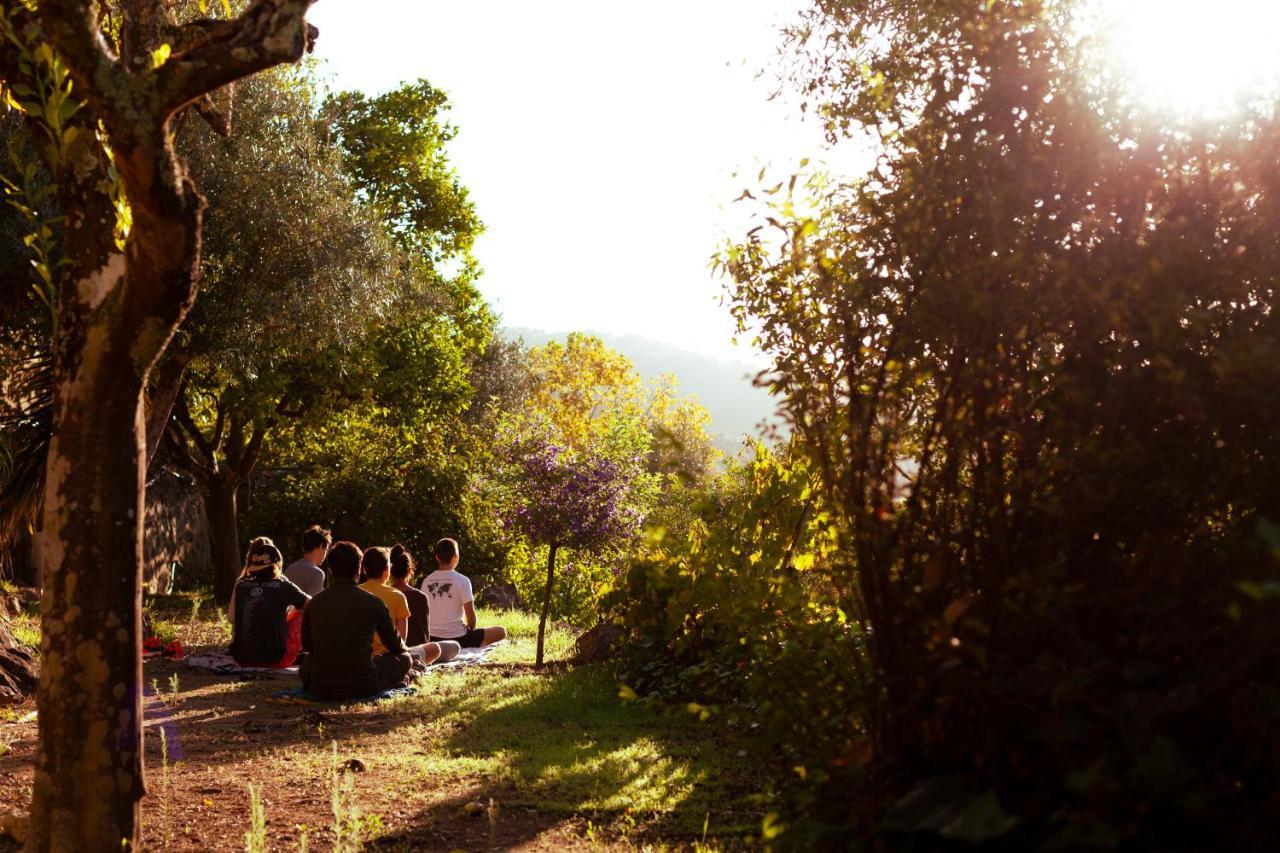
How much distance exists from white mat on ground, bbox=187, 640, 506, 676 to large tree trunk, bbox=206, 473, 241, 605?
8216mm

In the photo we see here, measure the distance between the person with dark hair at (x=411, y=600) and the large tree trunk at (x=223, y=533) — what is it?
930 cm

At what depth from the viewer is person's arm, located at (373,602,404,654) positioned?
374 inches

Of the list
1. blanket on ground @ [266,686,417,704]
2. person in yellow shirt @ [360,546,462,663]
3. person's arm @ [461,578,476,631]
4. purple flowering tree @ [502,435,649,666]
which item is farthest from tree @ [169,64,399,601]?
blanket on ground @ [266,686,417,704]

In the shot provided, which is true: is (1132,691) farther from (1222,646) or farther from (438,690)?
(438,690)

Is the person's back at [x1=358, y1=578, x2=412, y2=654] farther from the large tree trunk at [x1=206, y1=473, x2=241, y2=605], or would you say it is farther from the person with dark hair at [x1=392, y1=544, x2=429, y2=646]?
the large tree trunk at [x1=206, y1=473, x2=241, y2=605]

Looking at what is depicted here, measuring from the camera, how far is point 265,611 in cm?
1121

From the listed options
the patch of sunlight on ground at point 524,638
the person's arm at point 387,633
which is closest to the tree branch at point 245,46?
the person's arm at point 387,633

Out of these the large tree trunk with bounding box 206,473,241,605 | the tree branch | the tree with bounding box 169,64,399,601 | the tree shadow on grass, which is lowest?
the tree shadow on grass

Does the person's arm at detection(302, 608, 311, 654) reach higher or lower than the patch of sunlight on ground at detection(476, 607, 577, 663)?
higher

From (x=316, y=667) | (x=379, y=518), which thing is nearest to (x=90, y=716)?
(x=316, y=667)

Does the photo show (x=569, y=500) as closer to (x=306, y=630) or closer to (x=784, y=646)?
(x=306, y=630)

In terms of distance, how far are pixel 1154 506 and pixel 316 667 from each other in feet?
24.9

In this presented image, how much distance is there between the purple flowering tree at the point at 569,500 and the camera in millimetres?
13820

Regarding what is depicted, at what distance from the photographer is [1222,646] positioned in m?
2.77
